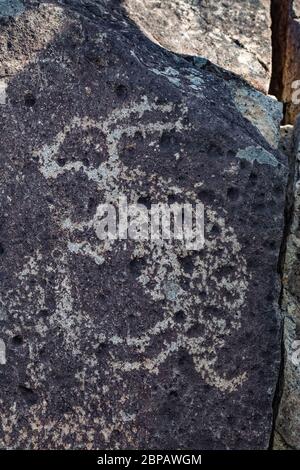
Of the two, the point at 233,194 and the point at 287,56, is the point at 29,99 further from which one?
the point at 287,56

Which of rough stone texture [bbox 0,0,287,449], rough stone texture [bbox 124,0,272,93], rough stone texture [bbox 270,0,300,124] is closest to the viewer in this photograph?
rough stone texture [bbox 0,0,287,449]

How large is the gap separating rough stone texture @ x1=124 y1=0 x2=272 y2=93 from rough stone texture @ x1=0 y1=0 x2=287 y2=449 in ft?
0.94

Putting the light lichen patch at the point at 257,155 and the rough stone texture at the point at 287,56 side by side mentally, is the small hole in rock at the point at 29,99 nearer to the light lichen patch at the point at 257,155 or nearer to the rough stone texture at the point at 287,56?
the light lichen patch at the point at 257,155

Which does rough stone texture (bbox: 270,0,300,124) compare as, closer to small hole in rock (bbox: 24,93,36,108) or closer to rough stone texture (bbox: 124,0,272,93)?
rough stone texture (bbox: 124,0,272,93)

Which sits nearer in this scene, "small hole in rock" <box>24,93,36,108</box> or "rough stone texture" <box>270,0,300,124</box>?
"small hole in rock" <box>24,93,36,108</box>

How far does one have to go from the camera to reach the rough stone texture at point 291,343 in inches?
64.6

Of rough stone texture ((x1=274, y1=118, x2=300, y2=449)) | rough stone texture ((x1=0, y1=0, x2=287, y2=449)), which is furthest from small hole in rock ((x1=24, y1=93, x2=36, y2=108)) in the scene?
rough stone texture ((x1=274, y1=118, x2=300, y2=449))

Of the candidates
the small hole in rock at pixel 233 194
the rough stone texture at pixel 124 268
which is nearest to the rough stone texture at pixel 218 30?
the rough stone texture at pixel 124 268

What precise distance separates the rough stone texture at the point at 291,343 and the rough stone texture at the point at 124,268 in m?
0.07

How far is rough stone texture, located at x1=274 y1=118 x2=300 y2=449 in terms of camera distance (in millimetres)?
1640

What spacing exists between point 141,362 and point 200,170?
1.41 feet

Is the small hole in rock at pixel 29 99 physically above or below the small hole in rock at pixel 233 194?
above
